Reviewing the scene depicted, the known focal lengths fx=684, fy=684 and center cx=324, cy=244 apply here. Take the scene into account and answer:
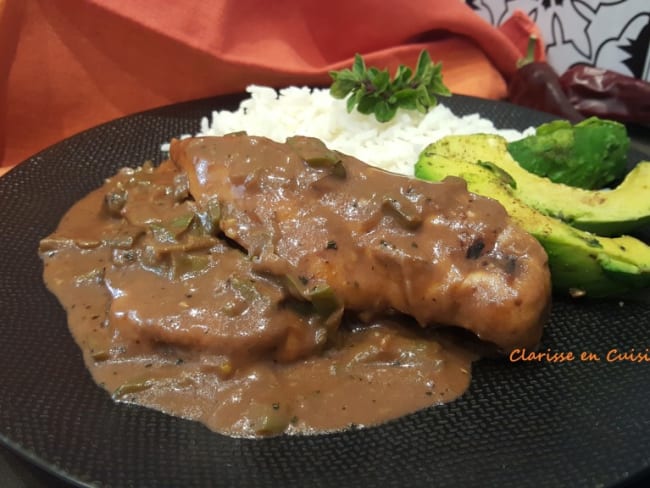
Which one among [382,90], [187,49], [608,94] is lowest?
[187,49]

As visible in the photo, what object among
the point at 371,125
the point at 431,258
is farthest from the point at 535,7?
the point at 431,258

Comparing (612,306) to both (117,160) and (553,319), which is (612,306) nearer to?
(553,319)

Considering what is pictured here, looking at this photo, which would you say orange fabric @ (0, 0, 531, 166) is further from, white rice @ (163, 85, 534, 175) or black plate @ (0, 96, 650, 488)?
black plate @ (0, 96, 650, 488)

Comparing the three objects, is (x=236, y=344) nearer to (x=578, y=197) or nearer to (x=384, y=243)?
(x=384, y=243)

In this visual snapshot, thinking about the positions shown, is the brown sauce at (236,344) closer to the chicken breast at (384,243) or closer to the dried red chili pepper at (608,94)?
the chicken breast at (384,243)

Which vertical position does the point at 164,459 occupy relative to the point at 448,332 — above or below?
below

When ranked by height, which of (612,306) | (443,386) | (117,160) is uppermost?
(612,306)

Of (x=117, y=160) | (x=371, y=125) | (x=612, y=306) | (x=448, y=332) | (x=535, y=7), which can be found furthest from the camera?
(x=535, y=7)

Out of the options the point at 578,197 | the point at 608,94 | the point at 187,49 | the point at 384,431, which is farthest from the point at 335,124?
the point at 384,431
